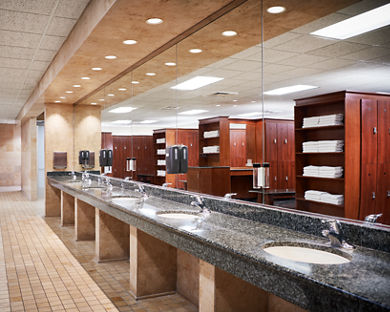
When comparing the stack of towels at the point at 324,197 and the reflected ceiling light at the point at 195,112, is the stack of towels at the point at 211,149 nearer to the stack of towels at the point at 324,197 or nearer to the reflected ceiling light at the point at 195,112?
the reflected ceiling light at the point at 195,112

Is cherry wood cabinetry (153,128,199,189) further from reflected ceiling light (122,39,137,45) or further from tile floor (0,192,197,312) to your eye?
tile floor (0,192,197,312)

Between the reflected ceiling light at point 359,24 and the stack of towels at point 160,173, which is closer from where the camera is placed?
the reflected ceiling light at point 359,24

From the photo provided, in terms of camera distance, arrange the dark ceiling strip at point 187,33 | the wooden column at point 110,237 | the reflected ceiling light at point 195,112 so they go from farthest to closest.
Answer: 1. the wooden column at point 110,237
2. the reflected ceiling light at point 195,112
3. the dark ceiling strip at point 187,33

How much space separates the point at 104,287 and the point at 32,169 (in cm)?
925

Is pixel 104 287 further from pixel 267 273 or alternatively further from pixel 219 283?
pixel 267 273

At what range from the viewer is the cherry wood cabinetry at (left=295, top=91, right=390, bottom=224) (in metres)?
1.79

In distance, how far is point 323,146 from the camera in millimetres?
2131

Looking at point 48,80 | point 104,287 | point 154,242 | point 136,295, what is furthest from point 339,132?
point 48,80

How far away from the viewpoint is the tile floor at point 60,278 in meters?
3.51

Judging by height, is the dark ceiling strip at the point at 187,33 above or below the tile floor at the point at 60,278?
above

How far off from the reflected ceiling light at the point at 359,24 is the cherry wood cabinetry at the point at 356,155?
36 cm

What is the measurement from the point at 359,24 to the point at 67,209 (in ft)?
22.1

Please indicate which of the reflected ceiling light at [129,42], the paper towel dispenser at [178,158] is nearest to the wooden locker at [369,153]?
the paper towel dispenser at [178,158]

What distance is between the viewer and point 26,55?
17.9ft
